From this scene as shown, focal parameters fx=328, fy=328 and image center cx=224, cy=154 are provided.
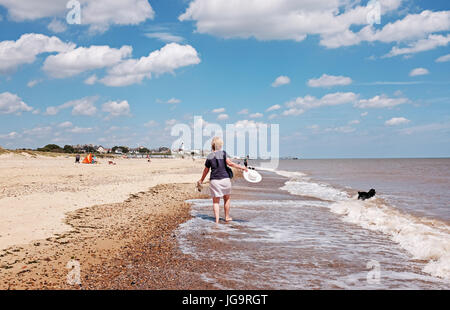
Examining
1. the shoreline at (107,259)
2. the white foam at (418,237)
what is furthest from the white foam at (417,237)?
the shoreline at (107,259)

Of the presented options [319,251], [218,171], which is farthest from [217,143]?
[319,251]

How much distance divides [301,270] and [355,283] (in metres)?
0.89

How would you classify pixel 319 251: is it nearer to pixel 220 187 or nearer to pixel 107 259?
pixel 220 187

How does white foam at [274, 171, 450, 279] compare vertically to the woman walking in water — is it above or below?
below

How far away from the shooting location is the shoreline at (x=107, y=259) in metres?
4.82

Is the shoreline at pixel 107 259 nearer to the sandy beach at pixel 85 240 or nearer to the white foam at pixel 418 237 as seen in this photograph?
the sandy beach at pixel 85 240

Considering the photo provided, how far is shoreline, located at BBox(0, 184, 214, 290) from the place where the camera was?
4.82 metres

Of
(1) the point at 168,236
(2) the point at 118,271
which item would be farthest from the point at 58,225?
(2) the point at 118,271

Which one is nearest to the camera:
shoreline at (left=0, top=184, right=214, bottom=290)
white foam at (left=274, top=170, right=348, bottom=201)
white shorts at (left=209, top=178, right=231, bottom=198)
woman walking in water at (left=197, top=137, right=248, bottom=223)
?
shoreline at (left=0, top=184, right=214, bottom=290)

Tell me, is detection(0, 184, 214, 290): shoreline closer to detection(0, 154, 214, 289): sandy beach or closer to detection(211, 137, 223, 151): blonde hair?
detection(0, 154, 214, 289): sandy beach

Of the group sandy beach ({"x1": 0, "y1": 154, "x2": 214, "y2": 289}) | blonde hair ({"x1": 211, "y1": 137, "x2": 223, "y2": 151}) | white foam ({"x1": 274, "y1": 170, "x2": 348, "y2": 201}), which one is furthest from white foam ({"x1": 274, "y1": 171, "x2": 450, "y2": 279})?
white foam ({"x1": 274, "y1": 170, "x2": 348, "y2": 201})

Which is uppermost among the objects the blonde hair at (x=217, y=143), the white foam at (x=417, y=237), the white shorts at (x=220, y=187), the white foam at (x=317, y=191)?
the blonde hair at (x=217, y=143)

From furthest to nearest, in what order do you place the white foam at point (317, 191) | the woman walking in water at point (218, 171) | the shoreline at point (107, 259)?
1. the white foam at point (317, 191)
2. the woman walking in water at point (218, 171)
3. the shoreline at point (107, 259)
